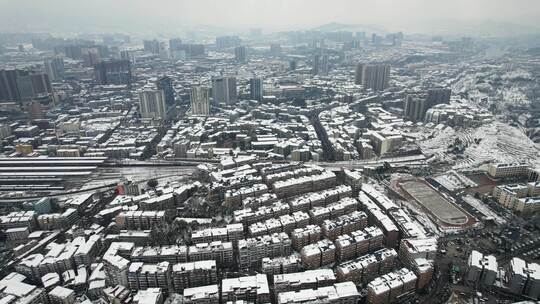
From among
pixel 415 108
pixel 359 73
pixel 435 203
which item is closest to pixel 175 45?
pixel 359 73

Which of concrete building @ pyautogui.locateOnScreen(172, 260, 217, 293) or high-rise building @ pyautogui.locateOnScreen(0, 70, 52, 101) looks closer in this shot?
concrete building @ pyautogui.locateOnScreen(172, 260, 217, 293)

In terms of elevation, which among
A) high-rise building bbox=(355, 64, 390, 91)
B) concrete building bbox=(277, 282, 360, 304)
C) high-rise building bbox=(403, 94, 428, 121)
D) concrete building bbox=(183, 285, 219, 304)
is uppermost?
high-rise building bbox=(355, 64, 390, 91)

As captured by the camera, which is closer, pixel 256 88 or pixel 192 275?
pixel 192 275

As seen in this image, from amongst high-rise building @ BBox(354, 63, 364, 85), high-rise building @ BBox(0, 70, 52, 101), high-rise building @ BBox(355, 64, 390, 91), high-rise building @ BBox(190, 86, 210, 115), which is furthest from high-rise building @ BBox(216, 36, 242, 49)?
high-rise building @ BBox(190, 86, 210, 115)

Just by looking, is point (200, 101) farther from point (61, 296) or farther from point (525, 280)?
point (525, 280)

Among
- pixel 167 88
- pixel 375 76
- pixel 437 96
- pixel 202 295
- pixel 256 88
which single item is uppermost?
pixel 375 76

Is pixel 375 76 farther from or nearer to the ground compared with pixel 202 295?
farther from the ground

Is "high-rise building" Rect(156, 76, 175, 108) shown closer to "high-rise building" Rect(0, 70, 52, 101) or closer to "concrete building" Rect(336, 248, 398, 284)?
"high-rise building" Rect(0, 70, 52, 101)

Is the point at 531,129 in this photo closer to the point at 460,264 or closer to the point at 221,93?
the point at 460,264
